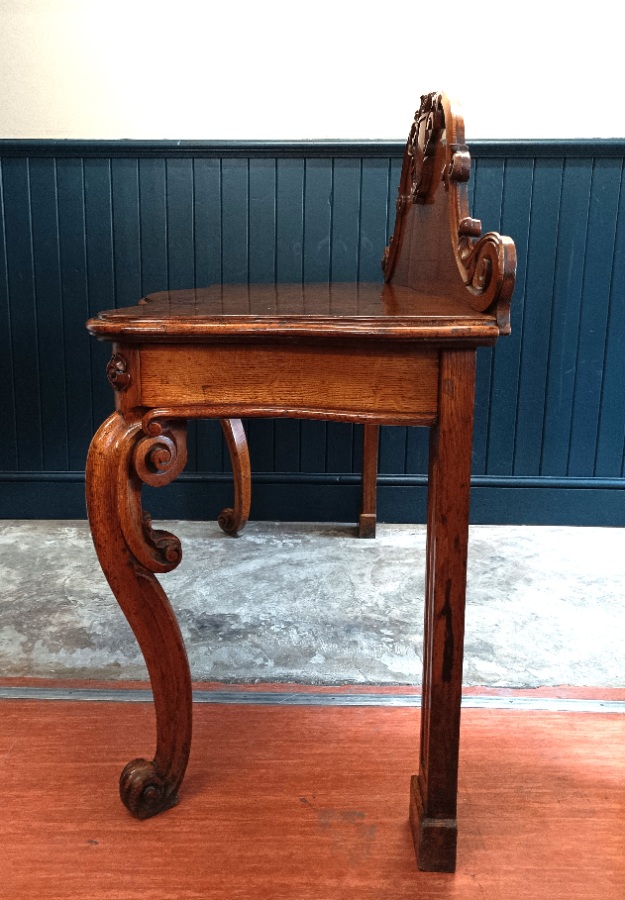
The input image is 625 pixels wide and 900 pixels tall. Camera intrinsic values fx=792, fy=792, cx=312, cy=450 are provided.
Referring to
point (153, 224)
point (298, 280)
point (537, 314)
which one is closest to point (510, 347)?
point (537, 314)

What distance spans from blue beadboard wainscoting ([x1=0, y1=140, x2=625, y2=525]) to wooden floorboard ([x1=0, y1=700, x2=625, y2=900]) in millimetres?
1245

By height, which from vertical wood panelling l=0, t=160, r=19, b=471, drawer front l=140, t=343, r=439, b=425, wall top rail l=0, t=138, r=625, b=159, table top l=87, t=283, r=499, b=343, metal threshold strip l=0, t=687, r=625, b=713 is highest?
wall top rail l=0, t=138, r=625, b=159

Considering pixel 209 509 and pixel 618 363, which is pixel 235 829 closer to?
pixel 209 509

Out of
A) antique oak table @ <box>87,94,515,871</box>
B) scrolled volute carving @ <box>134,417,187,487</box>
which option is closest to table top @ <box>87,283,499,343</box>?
antique oak table @ <box>87,94,515,871</box>

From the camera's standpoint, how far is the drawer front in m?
1.00

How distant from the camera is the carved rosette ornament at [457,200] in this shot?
965 mm

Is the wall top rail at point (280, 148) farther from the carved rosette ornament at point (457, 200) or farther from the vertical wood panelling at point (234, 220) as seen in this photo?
the carved rosette ornament at point (457, 200)

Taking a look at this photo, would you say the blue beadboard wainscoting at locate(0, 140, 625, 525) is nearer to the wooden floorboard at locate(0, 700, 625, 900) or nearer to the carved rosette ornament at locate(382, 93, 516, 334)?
the carved rosette ornament at locate(382, 93, 516, 334)

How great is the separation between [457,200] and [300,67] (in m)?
1.48

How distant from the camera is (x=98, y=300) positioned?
2.58 m

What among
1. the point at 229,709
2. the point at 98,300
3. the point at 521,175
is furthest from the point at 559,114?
the point at 229,709

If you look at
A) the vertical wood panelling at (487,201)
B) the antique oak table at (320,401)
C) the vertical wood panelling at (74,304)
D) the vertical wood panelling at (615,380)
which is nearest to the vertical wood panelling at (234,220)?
the vertical wood panelling at (74,304)

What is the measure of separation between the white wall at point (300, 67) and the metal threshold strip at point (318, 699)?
173cm

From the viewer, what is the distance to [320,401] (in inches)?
40.6
